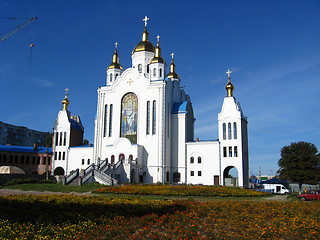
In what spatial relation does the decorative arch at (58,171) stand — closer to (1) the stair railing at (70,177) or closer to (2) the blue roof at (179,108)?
(1) the stair railing at (70,177)

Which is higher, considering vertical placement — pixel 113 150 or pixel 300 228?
pixel 113 150

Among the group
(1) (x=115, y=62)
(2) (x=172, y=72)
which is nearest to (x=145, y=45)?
(1) (x=115, y=62)

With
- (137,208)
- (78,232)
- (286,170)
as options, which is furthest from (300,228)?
(286,170)

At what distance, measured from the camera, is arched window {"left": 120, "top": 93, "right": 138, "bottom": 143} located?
142ft

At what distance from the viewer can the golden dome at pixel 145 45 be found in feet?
161

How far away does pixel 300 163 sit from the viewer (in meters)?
31.9

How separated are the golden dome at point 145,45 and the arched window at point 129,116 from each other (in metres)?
8.80

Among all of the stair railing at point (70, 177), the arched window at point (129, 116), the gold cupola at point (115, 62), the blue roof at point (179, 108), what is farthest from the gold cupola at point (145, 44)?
the stair railing at point (70, 177)

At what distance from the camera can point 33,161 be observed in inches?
1975

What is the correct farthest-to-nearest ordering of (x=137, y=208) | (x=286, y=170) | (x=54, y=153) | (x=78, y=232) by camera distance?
1. (x=54, y=153)
2. (x=286, y=170)
3. (x=137, y=208)
4. (x=78, y=232)

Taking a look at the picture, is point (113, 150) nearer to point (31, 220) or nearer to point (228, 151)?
point (228, 151)

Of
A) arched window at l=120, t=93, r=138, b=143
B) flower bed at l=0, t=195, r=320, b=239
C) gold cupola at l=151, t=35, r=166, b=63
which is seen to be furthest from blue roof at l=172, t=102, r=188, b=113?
flower bed at l=0, t=195, r=320, b=239

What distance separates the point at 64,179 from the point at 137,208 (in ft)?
72.5

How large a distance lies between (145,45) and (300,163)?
1140 inches
